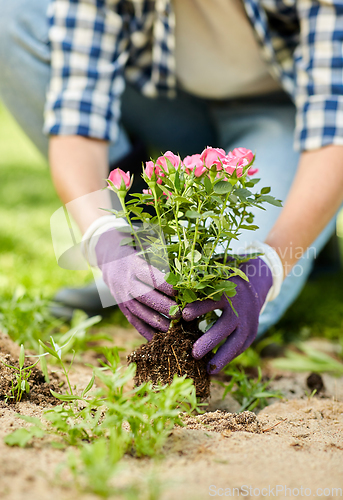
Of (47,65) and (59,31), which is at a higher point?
(59,31)

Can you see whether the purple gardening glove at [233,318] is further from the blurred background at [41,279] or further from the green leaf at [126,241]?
the blurred background at [41,279]

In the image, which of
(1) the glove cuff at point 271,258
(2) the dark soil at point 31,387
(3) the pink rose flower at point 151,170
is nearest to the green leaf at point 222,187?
(3) the pink rose flower at point 151,170

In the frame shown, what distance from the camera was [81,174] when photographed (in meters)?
1.71

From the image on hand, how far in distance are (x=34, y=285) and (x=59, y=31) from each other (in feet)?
3.99

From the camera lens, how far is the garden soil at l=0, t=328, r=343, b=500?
785mm

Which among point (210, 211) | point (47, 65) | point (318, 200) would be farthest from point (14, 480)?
point (47, 65)

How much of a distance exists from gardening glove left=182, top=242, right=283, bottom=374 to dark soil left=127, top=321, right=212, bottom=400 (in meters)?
0.04

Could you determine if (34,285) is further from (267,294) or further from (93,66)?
(267,294)

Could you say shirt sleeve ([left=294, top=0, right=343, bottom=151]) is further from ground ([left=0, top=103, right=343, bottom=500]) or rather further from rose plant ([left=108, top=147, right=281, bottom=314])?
→ ground ([left=0, top=103, right=343, bottom=500])

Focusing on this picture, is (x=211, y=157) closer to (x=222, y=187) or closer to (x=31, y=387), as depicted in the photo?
(x=222, y=187)

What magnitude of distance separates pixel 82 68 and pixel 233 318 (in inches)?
51.3

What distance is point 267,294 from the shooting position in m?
1.41

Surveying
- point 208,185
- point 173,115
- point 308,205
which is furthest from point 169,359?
point 173,115

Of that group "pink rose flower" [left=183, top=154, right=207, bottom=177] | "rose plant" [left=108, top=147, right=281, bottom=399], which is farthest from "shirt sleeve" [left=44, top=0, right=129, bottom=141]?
"pink rose flower" [left=183, top=154, right=207, bottom=177]
